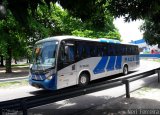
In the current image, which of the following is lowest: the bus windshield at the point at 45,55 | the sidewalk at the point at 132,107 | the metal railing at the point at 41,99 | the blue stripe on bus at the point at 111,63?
the sidewalk at the point at 132,107

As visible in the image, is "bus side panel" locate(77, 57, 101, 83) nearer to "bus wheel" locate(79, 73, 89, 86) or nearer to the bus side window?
"bus wheel" locate(79, 73, 89, 86)

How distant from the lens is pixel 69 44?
12.9 metres

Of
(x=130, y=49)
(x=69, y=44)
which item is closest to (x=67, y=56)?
(x=69, y=44)

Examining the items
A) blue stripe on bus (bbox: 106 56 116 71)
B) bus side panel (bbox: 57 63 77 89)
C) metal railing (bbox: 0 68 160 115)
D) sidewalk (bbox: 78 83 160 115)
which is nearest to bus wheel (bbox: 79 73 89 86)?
bus side panel (bbox: 57 63 77 89)

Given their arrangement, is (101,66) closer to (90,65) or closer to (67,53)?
(90,65)

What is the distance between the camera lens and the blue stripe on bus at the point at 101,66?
50.0 ft

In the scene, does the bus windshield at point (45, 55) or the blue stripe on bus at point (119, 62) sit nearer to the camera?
the bus windshield at point (45, 55)

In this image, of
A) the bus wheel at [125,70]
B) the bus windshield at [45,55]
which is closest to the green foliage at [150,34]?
the bus wheel at [125,70]

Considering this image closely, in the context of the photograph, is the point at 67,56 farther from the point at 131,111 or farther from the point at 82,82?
the point at 131,111

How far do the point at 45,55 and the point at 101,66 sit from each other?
4.86 meters

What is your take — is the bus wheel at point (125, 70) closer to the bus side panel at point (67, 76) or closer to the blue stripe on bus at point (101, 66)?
the blue stripe on bus at point (101, 66)

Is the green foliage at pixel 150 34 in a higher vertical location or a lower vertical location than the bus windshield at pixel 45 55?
higher

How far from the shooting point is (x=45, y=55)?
12.3 m

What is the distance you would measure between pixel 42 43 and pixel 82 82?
3.23 m
